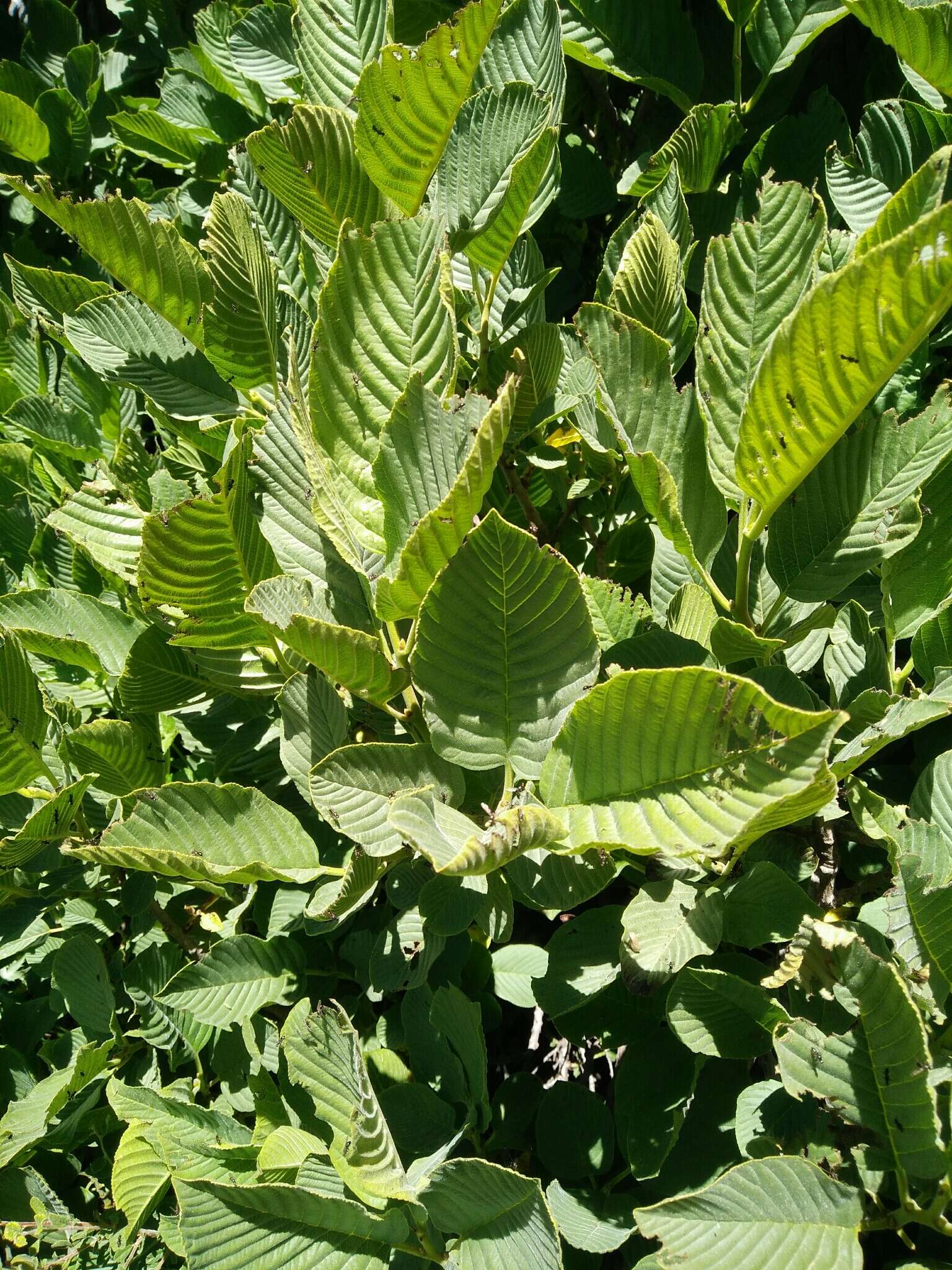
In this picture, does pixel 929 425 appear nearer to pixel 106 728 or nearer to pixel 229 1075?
pixel 106 728

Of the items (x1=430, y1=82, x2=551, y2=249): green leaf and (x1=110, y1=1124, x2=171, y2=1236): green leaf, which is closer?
(x1=430, y1=82, x2=551, y2=249): green leaf

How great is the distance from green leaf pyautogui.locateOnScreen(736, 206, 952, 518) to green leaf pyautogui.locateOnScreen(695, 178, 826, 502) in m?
0.15

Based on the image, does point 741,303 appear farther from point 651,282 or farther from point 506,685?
point 506,685

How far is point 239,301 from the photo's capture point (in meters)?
1.05

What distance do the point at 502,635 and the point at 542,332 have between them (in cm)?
47

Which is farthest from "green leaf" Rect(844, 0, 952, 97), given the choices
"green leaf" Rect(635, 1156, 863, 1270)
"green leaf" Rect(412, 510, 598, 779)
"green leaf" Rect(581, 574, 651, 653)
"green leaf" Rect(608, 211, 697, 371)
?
"green leaf" Rect(635, 1156, 863, 1270)

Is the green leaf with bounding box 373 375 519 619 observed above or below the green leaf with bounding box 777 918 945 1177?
above

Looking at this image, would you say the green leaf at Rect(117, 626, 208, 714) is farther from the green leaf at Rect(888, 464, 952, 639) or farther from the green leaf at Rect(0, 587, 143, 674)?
the green leaf at Rect(888, 464, 952, 639)

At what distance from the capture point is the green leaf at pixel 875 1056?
2.65 ft

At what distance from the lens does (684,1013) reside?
A: 93 cm

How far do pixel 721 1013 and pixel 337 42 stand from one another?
111 cm

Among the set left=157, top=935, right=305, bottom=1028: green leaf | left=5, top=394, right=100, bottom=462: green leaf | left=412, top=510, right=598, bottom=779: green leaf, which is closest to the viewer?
left=412, top=510, right=598, bottom=779: green leaf

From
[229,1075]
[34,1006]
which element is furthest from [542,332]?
[34,1006]

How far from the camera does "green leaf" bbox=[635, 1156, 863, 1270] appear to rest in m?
0.81
